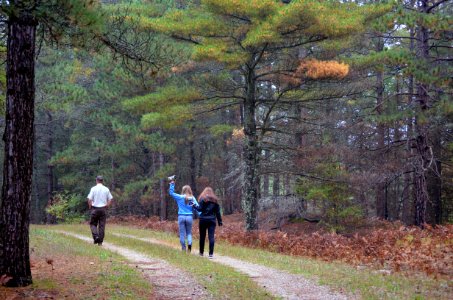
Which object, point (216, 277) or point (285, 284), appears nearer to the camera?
point (285, 284)

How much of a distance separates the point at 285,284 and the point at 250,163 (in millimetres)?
9093

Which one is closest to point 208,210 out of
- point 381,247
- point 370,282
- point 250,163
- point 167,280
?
point 167,280

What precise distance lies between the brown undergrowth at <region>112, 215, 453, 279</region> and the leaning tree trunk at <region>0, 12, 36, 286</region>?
780cm

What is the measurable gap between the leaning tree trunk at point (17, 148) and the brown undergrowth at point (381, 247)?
7.80 meters

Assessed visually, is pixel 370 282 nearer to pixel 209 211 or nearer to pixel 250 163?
pixel 209 211

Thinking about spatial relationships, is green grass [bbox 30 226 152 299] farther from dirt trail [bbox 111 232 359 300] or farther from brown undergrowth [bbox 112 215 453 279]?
brown undergrowth [bbox 112 215 453 279]

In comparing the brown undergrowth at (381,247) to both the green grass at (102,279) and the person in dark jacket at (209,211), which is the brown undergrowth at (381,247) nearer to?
the person in dark jacket at (209,211)

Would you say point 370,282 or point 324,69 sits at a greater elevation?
point 324,69

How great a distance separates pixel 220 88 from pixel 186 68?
4.07 metres

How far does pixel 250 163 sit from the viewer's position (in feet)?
58.0

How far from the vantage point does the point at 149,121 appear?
17.2 meters

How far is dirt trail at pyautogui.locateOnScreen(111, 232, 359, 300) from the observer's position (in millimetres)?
7824

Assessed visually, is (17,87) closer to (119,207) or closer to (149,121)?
(149,121)

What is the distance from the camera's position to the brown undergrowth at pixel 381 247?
11305mm
